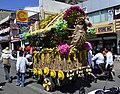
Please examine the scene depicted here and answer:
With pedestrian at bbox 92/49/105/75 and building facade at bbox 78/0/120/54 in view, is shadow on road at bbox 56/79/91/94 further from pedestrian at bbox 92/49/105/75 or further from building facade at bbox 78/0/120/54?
building facade at bbox 78/0/120/54

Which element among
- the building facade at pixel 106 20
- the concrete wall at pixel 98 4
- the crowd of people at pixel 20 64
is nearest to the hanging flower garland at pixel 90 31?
the crowd of people at pixel 20 64

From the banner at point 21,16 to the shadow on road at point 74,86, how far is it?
2546cm

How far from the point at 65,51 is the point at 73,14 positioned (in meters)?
1.83

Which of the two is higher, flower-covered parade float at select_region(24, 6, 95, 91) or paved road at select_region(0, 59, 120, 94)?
flower-covered parade float at select_region(24, 6, 95, 91)

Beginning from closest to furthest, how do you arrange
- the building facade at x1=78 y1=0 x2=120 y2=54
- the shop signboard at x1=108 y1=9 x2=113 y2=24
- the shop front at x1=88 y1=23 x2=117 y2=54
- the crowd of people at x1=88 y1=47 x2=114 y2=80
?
the crowd of people at x1=88 y1=47 x2=114 y2=80, the building facade at x1=78 y1=0 x2=120 y2=54, the shop signboard at x1=108 y1=9 x2=113 y2=24, the shop front at x1=88 y1=23 x2=117 y2=54

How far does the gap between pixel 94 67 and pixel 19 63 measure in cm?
380

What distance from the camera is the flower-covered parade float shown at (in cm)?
754

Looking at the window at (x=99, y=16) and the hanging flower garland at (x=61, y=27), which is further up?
the window at (x=99, y=16)

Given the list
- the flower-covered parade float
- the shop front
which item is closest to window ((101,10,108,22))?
the shop front

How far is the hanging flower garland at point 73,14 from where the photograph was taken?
8.13 metres

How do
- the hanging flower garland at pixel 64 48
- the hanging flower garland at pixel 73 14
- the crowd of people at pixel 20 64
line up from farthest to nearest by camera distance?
the crowd of people at pixel 20 64, the hanging flower garland at pixel 73 14, the hanging flower garland at pixel 64 48

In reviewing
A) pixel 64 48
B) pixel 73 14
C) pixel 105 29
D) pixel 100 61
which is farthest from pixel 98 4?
pixel 64 48

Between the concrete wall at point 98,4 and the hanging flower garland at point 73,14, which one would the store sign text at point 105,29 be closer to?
the concrete wall at point 98,4

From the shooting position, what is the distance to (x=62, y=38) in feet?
26.6
